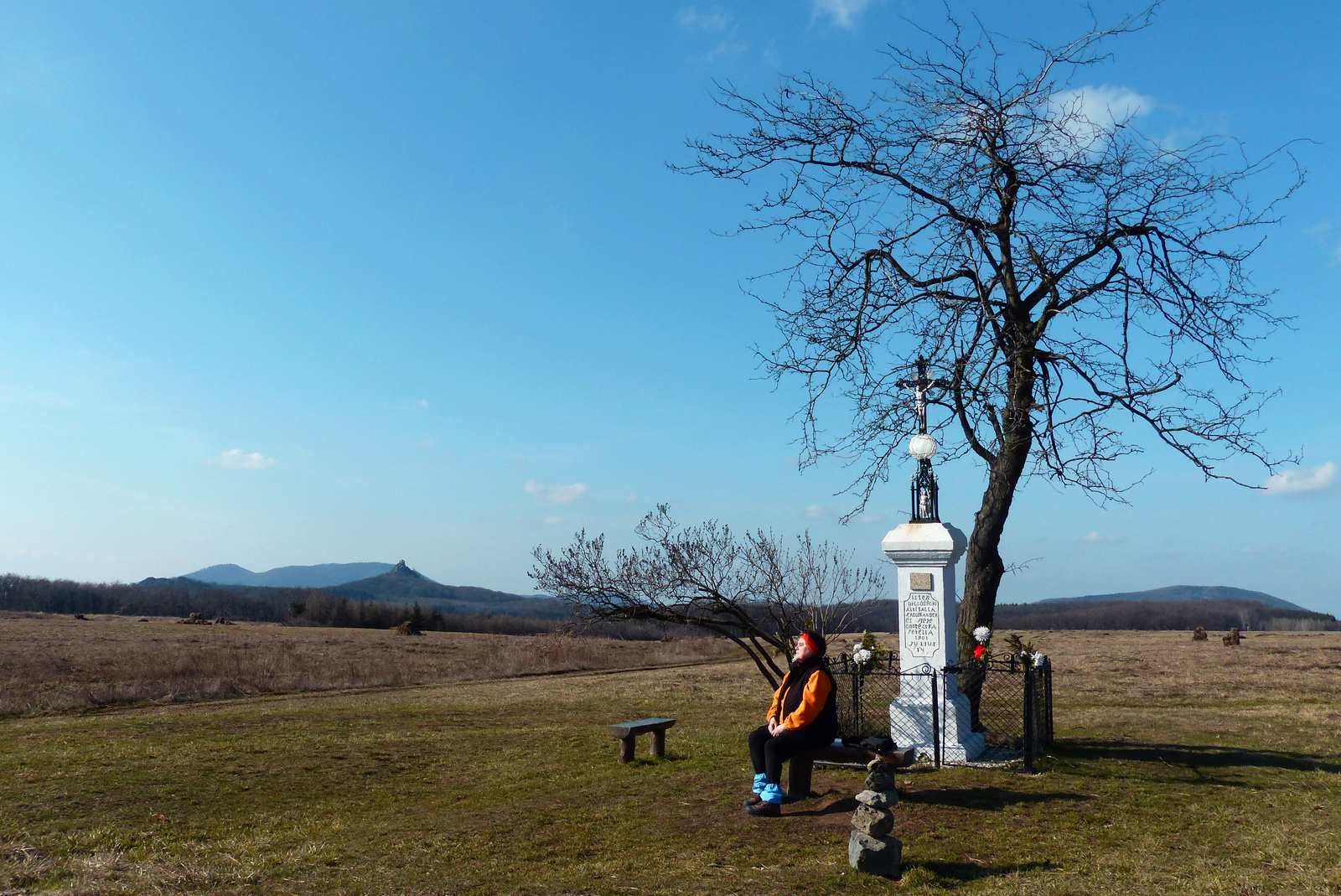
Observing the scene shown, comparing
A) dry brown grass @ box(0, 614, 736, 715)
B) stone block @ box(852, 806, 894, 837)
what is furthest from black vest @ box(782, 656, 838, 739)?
dry brown grass @ box(0, 614, 736, 715)

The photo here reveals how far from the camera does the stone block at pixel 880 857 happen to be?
6.12 metres

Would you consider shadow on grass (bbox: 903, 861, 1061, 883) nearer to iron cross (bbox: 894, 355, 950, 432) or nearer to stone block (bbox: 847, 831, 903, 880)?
stone block (bbox: 847, 831, 903, 880)

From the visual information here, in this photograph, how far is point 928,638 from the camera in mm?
10367

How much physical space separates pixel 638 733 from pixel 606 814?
3846 millimetres

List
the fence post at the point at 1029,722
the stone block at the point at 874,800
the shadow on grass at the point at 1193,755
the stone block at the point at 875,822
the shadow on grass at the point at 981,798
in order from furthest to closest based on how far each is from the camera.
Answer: the shadow on grass at the point at 1193,755 < the fence post at the point at 1029,722 < the shadow on grass at the point at 981,798 < the stone block at the point at 874,800 < the stone block at the point at 875,822

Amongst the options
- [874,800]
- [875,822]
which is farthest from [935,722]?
[875,822]

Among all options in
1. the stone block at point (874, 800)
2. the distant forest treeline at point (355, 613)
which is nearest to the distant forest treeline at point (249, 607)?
the distant forest treeline at point (355, 613)

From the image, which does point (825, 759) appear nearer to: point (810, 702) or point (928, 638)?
point (810, 702)

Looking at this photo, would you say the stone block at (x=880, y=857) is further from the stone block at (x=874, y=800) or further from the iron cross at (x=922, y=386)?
the iron cross at (x=922, y=386)

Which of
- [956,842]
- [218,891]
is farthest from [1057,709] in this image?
[218,891]

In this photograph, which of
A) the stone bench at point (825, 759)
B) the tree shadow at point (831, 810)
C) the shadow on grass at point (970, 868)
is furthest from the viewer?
the stone bench at point (825, 759)

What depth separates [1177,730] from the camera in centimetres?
1428

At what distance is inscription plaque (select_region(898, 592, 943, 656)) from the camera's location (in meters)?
10.3

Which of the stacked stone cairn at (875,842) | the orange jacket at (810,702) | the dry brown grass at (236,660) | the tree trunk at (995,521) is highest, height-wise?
the tree trunk at (995,521)
